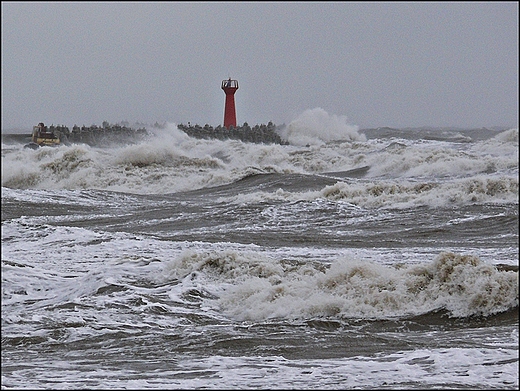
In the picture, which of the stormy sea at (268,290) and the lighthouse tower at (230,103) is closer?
the stormy sea at (268,290)

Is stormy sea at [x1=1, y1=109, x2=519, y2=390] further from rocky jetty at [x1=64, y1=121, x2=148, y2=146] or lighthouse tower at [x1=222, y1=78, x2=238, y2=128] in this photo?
lighthouse tower at [x1=222, y1=78, x2=238, y2=128]

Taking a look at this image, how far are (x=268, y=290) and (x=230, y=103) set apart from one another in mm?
30053

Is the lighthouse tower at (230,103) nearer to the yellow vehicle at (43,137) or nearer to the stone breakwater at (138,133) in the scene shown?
the stone breakwater at (138,133)

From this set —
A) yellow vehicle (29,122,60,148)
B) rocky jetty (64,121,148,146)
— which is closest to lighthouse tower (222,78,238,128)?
rocky jetty (64,121,148,146)

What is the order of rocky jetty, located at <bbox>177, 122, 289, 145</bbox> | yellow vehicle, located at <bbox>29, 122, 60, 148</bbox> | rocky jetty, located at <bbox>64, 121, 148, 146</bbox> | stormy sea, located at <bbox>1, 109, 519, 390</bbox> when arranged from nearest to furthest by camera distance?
stormy sea, located at <bbox>1, 109, 519, 390</bbox>, yellow vehicle, located at <bbox>29, 122, 60, 148</bbox>, rocky jetty, located at <bbox>64, 121, 148, 146</bbox>, rocky jetty, located at <bbox>177, 122, 289, 145</bbox>

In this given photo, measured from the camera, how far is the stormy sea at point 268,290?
476cm

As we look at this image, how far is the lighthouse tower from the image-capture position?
3506cm

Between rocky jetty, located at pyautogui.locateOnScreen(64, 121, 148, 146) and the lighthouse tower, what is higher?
the lighthouse tower

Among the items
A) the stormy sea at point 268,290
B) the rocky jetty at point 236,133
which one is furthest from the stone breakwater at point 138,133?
the stormy sea at point 268,290

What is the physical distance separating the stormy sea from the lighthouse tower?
1924 centimetres

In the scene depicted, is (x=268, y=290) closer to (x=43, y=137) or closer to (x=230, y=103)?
(x=43, y=137)

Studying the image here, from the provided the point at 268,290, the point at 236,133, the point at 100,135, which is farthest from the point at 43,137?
the point at 268,290

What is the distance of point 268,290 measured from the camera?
24.0ft

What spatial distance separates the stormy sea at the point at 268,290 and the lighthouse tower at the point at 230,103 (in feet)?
63.1
